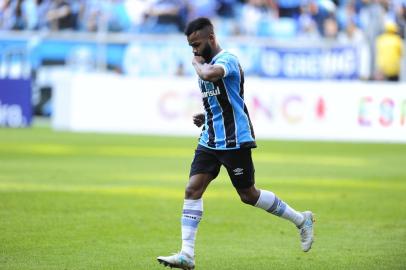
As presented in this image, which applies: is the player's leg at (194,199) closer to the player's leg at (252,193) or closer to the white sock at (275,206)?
the player's leg at (252,193)

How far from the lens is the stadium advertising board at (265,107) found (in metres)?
29.2

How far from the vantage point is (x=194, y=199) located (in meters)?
8.95

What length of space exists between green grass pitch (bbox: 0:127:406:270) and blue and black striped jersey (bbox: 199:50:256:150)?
115 cm

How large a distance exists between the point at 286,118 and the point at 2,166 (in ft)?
40.8

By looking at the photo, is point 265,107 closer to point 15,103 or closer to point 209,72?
point 15,103

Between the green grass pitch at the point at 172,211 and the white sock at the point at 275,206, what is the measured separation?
16.7 inches

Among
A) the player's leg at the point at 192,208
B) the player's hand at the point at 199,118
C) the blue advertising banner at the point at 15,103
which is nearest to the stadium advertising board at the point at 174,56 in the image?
the blue advertising banner at the point at 15,103

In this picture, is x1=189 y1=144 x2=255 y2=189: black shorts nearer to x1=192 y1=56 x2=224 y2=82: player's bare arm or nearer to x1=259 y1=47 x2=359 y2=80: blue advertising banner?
x1=192 y1=56 x2=224 y2=82: player's bare arm

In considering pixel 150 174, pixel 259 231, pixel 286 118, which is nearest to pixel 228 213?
pixel 259 231

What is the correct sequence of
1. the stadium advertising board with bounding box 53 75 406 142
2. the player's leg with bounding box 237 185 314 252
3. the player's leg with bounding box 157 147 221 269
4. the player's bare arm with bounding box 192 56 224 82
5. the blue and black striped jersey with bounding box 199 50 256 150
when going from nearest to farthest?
the player's bare arm with bounding box 192 56 224 82 → the player's leg with bounding box 157 147 221 269 → the blue and black striped jersey with bounding box 199 50 256 150 → the player's leg with bounding box 237 185 314 252 → the stadium advertising board with bounding box 53 75 406 142

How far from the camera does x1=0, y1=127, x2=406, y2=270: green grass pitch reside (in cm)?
966

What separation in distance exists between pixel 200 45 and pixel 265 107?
21.1 meters

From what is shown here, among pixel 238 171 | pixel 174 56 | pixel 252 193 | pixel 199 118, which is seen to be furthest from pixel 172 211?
pixel 174 56

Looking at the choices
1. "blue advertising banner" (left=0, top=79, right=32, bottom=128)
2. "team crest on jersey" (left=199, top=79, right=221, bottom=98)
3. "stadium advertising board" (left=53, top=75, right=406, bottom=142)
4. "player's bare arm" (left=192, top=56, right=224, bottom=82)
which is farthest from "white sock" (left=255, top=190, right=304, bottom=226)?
"blue advertising banner" (left=0, top=79, right=32, bottom=128)
